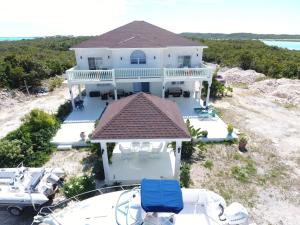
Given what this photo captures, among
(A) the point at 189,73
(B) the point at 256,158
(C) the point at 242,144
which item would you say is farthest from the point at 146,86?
(B) the point at 256,158

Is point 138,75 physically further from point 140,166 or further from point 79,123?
point 140,166

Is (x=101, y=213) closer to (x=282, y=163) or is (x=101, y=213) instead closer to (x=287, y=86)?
(x=282, y=163)

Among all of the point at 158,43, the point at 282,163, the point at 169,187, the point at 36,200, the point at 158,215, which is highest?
the point at 158,43

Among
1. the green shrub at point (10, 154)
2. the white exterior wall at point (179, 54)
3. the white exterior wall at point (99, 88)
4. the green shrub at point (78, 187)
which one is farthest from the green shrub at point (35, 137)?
the white exterior wall at point (179, 54)

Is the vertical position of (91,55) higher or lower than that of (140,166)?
higher

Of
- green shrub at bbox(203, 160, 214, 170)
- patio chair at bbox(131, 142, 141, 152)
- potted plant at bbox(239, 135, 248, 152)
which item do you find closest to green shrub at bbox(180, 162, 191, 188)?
green shrub at bbox(203, 160, 214, 170)

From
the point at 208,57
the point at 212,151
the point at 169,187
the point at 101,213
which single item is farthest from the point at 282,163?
the point at 208,57

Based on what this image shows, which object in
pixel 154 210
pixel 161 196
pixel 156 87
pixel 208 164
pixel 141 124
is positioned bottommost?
pixel 208 164
